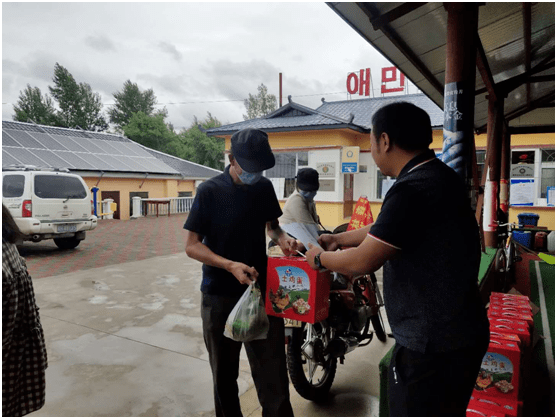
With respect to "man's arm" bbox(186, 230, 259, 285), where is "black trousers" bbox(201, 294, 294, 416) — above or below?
below

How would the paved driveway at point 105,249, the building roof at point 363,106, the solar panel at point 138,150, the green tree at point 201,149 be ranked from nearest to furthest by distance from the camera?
the paved driveway at point 105,249 < the building roof at point 363,106 < the solar panel at point 138,150 < the green tree at point 201,149

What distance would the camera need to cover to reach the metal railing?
19.1 metres

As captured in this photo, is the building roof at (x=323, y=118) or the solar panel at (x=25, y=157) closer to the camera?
the building roof at (x=323, y=118)

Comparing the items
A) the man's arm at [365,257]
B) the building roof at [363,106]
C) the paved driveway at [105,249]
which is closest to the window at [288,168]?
the building roof at [363,106]

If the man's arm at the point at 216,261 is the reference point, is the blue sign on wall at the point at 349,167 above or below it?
above

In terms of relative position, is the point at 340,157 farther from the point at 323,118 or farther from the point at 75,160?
the point at 75,160

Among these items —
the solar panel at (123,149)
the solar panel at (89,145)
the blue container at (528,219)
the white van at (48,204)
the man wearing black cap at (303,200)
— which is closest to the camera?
the man wearing black cap at (303,200)

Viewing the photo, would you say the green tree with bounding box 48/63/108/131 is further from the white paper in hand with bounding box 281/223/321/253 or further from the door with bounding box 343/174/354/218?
the white paper in hand with bounding box 281/223/321/253

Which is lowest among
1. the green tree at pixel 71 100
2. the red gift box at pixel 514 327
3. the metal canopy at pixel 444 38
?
the red gift box at pixel 514 327

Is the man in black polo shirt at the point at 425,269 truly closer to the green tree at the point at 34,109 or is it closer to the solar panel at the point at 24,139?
the solar panel at the point at 24,139

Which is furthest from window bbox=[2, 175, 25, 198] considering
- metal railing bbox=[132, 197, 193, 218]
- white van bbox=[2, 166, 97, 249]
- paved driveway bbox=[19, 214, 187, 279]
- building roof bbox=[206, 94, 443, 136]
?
metal railing bbox=[132, 197, 193, 218]

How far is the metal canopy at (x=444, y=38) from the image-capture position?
3.76 metres

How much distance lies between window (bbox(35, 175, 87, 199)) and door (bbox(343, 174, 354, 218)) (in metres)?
7.92

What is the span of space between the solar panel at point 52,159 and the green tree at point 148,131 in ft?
70.4
